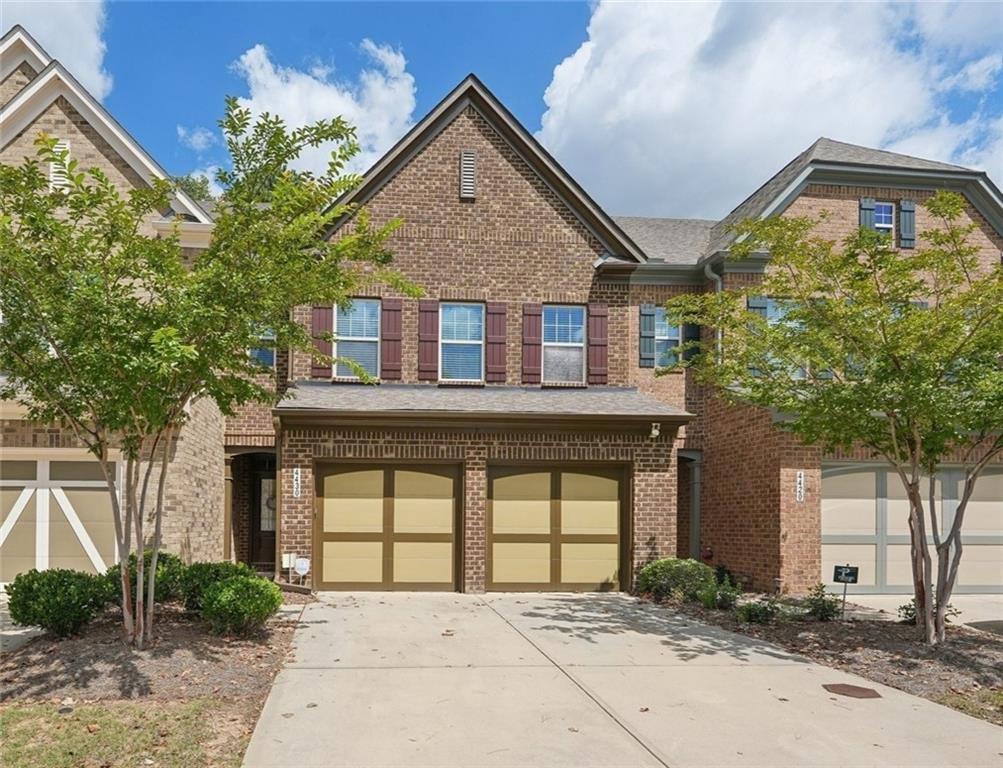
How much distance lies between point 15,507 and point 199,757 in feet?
31.5

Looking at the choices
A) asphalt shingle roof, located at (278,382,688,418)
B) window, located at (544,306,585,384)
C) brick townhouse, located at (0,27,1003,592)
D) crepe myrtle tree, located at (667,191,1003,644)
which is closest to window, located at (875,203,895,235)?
brick townhouse, located at (0,27,1003,592)

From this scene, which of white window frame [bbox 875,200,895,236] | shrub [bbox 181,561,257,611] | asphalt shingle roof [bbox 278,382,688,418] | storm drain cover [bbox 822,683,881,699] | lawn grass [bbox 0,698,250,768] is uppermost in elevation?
white window frame [bbox 875,200,895,236]

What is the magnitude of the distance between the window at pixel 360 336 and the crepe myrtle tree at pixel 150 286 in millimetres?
6175

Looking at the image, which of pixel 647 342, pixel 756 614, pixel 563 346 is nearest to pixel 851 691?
pixel 756 614

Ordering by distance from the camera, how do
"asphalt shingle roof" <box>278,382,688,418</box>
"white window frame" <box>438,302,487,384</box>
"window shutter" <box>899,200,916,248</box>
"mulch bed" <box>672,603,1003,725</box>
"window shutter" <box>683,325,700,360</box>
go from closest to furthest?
"mulch bed" <box>672,603,1003,725</box>
"asphalt shingle roof" <box>278,382,688,418</box>
"white window frame" <box>438,302,487,384</box>
"window shutter" <box>899,200,916,248</box>
"window shutter" <box>683,325,700,360</box>

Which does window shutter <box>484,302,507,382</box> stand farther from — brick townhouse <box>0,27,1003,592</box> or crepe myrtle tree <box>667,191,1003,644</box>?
crepe myrtle tree <box>667,191,1003,644</box>

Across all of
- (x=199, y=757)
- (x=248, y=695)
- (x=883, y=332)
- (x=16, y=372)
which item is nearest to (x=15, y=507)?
(x=16, y=372)

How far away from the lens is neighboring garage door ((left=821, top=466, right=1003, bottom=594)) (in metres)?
14.8

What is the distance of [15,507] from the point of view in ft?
43.0

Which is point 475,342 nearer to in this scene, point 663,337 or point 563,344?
point 563,344

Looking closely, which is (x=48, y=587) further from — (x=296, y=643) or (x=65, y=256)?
(x=65, y=256)

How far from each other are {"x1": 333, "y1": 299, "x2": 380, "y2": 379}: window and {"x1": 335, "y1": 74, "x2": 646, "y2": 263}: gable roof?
5.93 ft

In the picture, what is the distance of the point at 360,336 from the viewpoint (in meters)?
15.3

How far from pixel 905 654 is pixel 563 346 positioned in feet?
27.3
